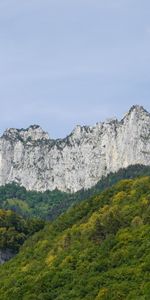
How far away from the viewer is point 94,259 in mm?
68938

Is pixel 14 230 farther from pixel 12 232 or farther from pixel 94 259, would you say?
pixel 94 259

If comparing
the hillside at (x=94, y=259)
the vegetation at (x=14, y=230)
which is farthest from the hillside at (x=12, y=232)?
the hillside at (x=94, y=259)

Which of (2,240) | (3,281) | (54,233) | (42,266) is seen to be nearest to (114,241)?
(42,266)

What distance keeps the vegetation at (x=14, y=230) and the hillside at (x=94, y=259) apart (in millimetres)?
19138

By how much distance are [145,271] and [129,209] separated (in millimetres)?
22404

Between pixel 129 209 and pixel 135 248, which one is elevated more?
pixel 129 209

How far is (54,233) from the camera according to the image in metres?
92.7

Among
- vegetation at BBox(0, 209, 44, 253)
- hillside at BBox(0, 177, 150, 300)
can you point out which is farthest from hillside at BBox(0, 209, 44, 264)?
hillside at BBox(0, 177, 150, 300)

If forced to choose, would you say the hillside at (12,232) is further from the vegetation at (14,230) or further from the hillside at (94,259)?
the hillside at (94,259)

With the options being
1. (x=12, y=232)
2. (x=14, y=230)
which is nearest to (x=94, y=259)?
(x=12, y=232)

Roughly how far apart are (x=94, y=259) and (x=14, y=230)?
2082 inches

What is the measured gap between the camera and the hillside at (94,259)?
60.4 metres

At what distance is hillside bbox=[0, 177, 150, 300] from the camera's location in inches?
2378

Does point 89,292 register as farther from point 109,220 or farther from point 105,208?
point 105,208
